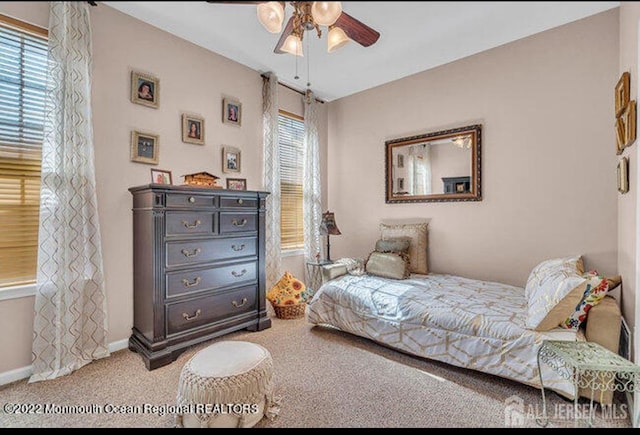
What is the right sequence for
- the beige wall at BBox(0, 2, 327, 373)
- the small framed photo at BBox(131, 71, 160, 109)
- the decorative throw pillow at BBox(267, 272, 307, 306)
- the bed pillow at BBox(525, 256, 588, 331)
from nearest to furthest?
the bed pillow at BBox(525, 256, 588, 331) → the beige wall at BBox(0, 2, 327, 373) → the small framed photo at BBox(131, 71, 160, 109) → the decorative throw pillow at BBox(267, 272, 307, 306)

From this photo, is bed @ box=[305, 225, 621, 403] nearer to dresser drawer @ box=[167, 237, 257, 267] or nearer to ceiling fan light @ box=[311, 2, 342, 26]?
dresser drawer @ box=[167, 237, 257, 267]

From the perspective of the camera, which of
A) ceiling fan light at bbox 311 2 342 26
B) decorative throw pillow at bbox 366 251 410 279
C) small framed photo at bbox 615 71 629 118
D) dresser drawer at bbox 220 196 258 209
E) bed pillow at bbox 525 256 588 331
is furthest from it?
decorative throw pillow at bbox 366 251 410 279

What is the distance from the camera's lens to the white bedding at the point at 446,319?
1.80m

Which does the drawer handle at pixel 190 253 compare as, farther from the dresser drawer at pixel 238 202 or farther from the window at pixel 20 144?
the window at pixel 20 144

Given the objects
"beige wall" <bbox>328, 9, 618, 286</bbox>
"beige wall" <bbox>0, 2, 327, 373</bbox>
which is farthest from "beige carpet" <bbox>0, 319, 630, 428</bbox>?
"beige wall" <bbox>328, 9, 618, 286</bbox>

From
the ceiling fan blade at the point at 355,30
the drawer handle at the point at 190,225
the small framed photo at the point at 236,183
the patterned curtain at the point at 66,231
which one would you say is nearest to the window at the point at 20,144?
the patterned curtain at the point at 66,231

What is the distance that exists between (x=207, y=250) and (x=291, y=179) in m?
1.71

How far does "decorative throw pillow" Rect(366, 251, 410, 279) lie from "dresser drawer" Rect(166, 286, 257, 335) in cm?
127

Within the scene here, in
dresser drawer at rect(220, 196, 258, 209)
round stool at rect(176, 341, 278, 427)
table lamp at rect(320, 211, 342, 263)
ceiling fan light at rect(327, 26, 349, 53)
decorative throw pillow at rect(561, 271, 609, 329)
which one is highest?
ceiling fan light at rect(327, 26, 349, 53)

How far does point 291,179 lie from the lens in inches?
152

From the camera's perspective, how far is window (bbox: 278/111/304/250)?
375 centimetres

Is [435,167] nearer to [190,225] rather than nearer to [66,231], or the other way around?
[190,225]

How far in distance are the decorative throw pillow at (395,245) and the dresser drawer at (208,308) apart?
4.98 feet

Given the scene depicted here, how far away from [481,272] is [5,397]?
384 centimetres
